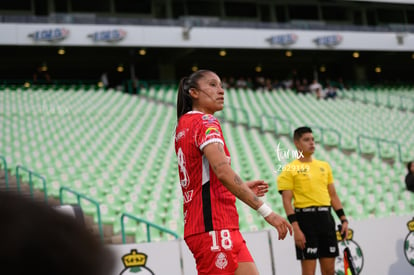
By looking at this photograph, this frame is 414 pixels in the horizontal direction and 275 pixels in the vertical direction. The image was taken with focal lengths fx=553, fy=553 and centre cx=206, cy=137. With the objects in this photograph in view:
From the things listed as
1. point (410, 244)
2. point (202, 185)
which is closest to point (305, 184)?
point (202, 185)

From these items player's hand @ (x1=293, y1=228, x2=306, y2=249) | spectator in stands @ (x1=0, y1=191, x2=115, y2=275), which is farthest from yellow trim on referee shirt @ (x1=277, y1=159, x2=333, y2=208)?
spectator in stands @ (x1=0, y1=191, x2=115, y2=275)

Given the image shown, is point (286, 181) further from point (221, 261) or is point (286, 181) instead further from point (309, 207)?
point (221, 261)

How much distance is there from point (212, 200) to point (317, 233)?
7.64ft

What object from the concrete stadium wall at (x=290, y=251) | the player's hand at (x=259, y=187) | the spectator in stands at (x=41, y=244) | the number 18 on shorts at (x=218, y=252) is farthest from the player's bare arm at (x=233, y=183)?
the concrete stadium wall at (x=290, y=251)

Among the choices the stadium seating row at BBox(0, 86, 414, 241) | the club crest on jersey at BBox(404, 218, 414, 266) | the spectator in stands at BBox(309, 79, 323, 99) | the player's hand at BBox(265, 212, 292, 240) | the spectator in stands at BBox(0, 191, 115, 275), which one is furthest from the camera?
the spectator in stands at BBox(309, 79, 323, 99)

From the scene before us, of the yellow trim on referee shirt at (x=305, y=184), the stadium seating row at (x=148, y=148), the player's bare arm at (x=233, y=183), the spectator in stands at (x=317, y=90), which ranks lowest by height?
the player's bare arm at (x=233, y=183)

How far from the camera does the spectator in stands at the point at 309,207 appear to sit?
5.17 meters

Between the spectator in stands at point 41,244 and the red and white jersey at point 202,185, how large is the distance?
7.15 feet

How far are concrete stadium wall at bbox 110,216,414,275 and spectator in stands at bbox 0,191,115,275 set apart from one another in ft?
14.6

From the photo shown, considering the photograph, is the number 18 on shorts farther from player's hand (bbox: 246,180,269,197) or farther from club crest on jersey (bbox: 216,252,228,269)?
player's hand (bbox: 246,180,269,197)

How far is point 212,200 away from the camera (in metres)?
3.17

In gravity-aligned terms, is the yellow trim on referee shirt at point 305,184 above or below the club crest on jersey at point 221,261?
above

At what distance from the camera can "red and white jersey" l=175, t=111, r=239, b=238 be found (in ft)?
10.3

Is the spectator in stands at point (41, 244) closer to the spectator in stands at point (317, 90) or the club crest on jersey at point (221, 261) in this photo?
the club crest on jersey at point (221, 261)
